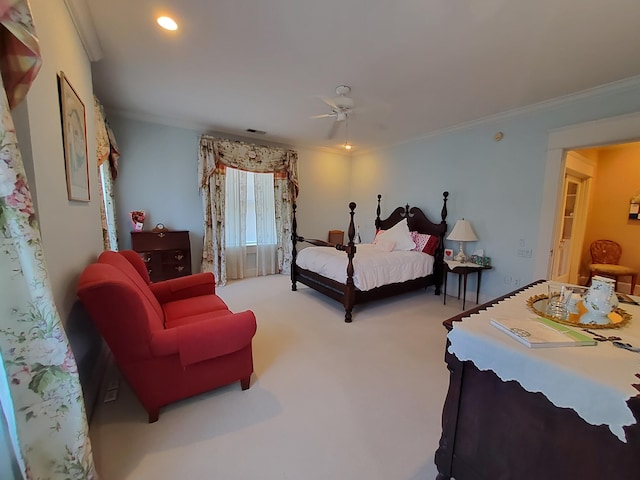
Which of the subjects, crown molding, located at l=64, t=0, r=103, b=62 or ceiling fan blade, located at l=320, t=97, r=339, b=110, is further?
ceiling fan blade, located at l=320, t=97, r=339, b=110

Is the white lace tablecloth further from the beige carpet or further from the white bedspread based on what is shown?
the white bedspread

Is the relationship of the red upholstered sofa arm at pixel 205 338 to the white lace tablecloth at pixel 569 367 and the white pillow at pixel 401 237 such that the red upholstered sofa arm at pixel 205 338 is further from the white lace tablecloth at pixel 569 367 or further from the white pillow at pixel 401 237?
the white pillow at pixel 401 237

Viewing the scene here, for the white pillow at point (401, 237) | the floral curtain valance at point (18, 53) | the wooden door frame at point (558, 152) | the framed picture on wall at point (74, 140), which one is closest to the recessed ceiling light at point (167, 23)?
the framed picture on wall at point (74, 140)

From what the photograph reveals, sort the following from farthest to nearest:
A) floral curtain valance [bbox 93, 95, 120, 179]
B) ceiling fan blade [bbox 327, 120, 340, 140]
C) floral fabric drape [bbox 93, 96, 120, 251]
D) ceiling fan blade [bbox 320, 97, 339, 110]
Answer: ceiling fan blade [bbox 327, 120, 340, 140]
floral fabric drape [bbox 93, 96, 120, 251]
ceiling fan blade [bbox 320, 97, 339, 110]
floral curtain valance [bbox 93, 95, 120, 179]

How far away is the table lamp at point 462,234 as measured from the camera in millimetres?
3790

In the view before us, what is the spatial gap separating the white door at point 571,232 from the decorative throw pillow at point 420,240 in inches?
77.2

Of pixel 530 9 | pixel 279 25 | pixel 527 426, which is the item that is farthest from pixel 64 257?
pixel 530 9

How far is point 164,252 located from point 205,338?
9.14 ft

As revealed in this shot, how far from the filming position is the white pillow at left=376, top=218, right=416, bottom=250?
14.0 ft

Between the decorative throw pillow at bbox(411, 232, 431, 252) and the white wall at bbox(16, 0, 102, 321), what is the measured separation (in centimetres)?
401

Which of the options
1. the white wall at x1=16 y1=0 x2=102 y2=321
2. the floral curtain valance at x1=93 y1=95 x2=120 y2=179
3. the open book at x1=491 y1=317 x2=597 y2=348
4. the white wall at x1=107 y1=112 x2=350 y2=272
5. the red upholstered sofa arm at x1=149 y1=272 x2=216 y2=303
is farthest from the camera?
the white wall at x1=107 y1=112 x2=350 y2=272

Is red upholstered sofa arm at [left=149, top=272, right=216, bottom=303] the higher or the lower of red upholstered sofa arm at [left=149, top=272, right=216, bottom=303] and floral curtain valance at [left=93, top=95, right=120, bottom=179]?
the lower

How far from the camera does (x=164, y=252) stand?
3.94 metres

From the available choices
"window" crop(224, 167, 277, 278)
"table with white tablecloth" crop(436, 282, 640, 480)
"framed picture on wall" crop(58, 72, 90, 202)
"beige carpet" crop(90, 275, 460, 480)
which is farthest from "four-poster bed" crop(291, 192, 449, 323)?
"framed picture on wall" crop(58, 72, 90, 202)
